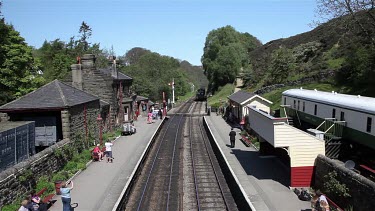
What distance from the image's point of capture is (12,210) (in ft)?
43.5

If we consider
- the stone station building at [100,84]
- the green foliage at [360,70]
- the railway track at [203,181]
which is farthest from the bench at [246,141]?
the stone station building at [100,84]

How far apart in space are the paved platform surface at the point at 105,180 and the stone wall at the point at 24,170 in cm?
129

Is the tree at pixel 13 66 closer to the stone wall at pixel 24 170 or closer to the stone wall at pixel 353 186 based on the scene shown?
the stone wall at pixel 24 170

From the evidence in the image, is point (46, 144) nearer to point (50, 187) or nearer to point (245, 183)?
point (50, 187)

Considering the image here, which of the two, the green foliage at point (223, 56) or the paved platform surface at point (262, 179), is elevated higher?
the green foliage at point (223, 56)

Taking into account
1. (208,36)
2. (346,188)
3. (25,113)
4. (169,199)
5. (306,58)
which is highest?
(208,36)

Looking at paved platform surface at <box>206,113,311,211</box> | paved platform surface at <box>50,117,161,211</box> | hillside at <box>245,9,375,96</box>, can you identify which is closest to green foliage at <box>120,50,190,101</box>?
hillside at <box>245,9,375,96</box>

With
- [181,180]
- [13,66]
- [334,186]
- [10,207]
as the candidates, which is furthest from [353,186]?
[13,66]

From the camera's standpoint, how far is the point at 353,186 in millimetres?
12992

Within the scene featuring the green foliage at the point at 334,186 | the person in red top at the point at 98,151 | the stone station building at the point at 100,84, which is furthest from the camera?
the stone station building at the point at 100,84

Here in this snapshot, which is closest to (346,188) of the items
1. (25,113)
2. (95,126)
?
(25,113)

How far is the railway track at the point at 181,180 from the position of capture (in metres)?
16.8

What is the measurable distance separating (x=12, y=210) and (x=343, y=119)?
15.7 meters

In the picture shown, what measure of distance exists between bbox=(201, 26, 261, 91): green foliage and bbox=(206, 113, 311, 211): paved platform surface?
184ft
